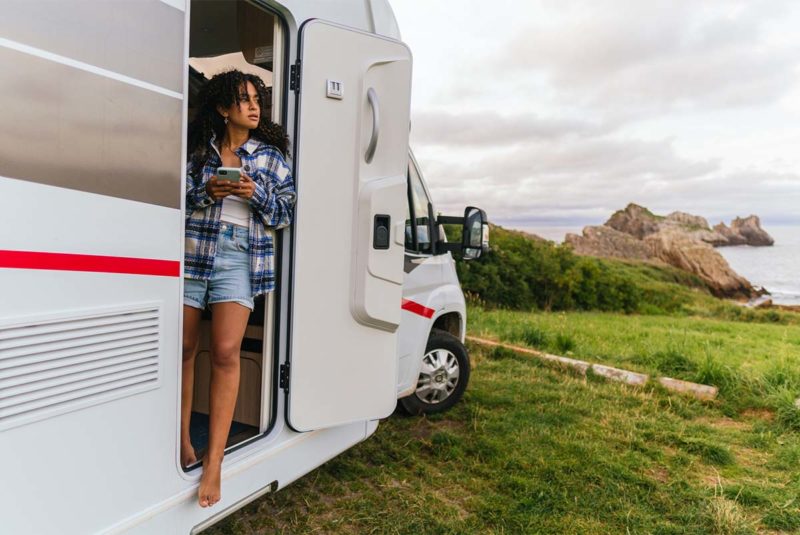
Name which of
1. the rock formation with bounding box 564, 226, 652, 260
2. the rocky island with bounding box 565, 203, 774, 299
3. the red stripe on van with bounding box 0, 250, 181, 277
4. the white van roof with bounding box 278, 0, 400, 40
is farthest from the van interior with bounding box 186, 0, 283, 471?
the rock formation with bounding box 564, 226, 652, 260

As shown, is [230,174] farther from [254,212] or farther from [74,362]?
[74,362]

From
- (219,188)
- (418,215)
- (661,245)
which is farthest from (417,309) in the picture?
(661,245)

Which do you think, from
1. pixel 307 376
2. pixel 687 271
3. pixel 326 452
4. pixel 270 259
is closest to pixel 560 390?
pixel 326 452

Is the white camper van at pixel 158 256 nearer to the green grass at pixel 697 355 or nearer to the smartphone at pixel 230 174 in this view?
the smartphone at pixel 230 174

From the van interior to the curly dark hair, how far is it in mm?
134

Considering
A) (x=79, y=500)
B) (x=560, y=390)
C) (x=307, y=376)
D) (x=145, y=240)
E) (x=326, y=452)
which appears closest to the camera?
(x=79, y=500)

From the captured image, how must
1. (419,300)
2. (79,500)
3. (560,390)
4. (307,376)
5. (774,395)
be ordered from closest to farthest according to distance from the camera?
1. (79,500)
2. (307,376)
3. (419,300)
4. (774,395)
5. (560,390)

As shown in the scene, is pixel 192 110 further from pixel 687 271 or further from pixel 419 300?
pixel 687 271

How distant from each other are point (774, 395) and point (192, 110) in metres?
5.16

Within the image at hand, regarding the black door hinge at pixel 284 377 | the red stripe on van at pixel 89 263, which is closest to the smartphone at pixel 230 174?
the red stripe on van at pixel 89 263

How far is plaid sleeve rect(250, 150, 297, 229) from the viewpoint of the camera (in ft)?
8.43

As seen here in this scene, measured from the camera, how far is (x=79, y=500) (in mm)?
1867

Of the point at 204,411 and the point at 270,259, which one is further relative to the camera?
the point at 204,411

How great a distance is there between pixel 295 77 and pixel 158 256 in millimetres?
1115
